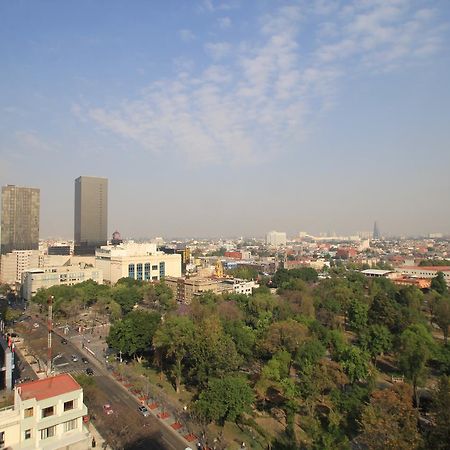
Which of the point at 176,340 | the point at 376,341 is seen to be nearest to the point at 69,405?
the point at 176,340

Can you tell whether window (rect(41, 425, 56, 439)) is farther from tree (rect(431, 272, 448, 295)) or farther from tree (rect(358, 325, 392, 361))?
tree (rect(431, 272, 448, 295))

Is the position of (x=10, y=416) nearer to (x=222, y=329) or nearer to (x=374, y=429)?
(x=374, y=429)

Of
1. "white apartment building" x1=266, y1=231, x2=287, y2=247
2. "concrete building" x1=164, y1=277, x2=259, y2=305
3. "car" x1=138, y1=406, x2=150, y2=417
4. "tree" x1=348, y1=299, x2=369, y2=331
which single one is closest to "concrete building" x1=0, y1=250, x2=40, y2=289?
"concrete building" x1=164, y1=277, x2=259, y2=305

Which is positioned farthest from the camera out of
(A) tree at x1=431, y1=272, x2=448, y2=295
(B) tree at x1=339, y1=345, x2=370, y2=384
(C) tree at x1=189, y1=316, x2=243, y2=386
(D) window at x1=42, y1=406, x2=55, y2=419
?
(A) tree at x1=431, y1=272, x2=448, y2=295

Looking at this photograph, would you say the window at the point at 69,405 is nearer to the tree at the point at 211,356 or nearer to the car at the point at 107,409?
the car at the point at 107,409

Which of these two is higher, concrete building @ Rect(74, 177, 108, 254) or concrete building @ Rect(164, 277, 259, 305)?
concrete building @ Rect(74, 177, 108, 254)

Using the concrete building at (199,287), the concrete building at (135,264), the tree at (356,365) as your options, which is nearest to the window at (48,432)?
the tree at (356,365)

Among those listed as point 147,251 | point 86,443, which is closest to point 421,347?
point 86,443

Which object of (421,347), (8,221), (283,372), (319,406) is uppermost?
(8,221)
